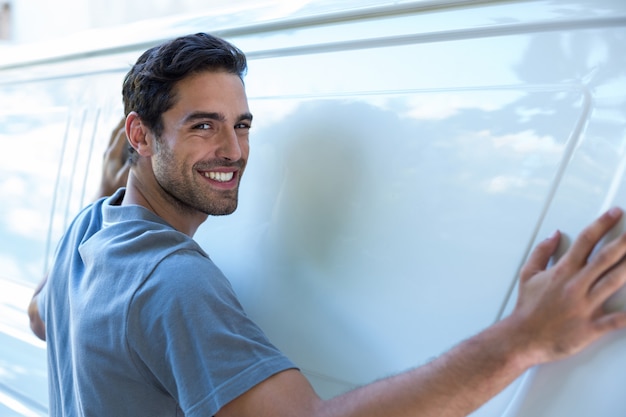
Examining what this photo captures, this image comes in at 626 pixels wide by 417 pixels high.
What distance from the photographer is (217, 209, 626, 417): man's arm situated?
118 centimetres

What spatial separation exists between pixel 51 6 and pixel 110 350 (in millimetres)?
7584

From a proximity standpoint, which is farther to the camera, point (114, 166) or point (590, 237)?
point (114, 166)

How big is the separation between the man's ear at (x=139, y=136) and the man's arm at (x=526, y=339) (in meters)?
0.88

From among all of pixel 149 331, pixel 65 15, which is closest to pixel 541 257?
pixel 149 331

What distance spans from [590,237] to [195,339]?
71 centimetres

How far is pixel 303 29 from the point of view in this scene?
183cm

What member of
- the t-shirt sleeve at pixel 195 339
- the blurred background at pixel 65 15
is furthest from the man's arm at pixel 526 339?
the blurred background at pixel 65 15

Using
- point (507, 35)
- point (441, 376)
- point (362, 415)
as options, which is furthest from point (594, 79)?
point (362, 415)

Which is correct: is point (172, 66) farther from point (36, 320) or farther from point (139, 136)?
point (36, 320)

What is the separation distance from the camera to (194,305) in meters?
1.46

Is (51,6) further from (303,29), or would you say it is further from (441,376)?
(441,376)

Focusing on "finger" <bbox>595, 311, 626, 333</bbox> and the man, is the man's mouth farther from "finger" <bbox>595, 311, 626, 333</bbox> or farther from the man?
"finger" <bbox>595, 311, 626, 333</bbox>

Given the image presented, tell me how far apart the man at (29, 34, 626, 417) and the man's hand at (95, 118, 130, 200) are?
0.26 metres

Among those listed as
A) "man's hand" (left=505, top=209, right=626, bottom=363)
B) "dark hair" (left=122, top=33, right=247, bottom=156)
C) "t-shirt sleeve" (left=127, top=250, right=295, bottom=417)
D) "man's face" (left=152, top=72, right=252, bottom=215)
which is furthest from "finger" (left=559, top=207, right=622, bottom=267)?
"dark hair" (left=122, top=33, right=247, bottom=156)
